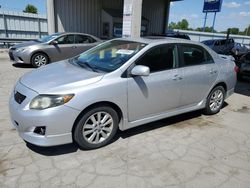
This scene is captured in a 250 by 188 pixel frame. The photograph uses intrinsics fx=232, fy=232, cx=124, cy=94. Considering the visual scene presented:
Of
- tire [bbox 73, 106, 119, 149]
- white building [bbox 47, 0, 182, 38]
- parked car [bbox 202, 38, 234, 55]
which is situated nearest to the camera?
tire [bbox 73, 106, 119, 149]

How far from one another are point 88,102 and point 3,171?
1297 mm

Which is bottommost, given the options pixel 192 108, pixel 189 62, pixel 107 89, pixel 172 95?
pixel 192 108

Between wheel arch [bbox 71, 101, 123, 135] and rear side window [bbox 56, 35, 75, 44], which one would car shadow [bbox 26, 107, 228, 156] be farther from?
rear side window [bbox 56, 35, 75, 44]

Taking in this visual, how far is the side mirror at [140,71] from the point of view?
322cm

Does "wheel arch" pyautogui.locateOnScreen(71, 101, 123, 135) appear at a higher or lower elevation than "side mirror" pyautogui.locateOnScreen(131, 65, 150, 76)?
lower

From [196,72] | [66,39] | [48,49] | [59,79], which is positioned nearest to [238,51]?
[66,39]

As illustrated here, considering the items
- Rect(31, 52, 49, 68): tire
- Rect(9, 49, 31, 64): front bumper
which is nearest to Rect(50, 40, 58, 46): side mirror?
Rect(31, 52, 49, 68): tire

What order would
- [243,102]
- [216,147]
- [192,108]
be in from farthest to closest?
[243,102] → [192,108] → [216,147]

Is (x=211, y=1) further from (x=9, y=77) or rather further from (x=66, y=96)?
(x=66, y=96)

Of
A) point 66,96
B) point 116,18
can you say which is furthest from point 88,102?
point 116,18

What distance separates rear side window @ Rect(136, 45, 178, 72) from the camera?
3.60 meters

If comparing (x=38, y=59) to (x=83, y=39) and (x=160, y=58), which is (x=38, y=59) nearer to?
(x=83, y=39)

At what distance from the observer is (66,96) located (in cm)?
288

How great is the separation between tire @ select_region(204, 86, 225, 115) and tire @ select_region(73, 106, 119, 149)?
7.47ft
